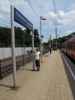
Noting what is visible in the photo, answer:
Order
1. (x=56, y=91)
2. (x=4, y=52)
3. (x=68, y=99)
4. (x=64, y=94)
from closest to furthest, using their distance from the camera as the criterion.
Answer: (x=68, y=99) < (x=64, y=94) < (x=56, y=91) < (x=4, y=52)

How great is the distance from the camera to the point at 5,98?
36.9ft

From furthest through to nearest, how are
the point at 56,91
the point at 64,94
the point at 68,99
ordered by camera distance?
the point at 56,91 < the point at 64,94 < the point at 68,99

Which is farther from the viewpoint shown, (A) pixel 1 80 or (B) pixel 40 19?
(B) pixel 40 19

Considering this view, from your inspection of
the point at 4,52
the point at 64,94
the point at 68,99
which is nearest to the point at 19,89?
the point at 64,94

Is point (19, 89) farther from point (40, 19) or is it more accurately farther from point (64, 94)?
point (40, 19)

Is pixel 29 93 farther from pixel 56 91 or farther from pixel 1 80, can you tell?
pixel 1 80

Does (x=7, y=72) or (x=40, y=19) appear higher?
(x=40, y=19)

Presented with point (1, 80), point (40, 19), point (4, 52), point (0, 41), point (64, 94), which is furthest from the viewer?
point (40, 19)

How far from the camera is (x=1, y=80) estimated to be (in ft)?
55.0

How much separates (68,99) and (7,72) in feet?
28.6

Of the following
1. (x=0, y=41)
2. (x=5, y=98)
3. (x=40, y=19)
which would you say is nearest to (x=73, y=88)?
(x=5, y=98)

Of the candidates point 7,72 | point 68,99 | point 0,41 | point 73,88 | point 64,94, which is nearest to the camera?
point 68,99

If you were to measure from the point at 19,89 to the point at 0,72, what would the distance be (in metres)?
4.02

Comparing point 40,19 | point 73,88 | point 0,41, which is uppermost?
point 40,19
